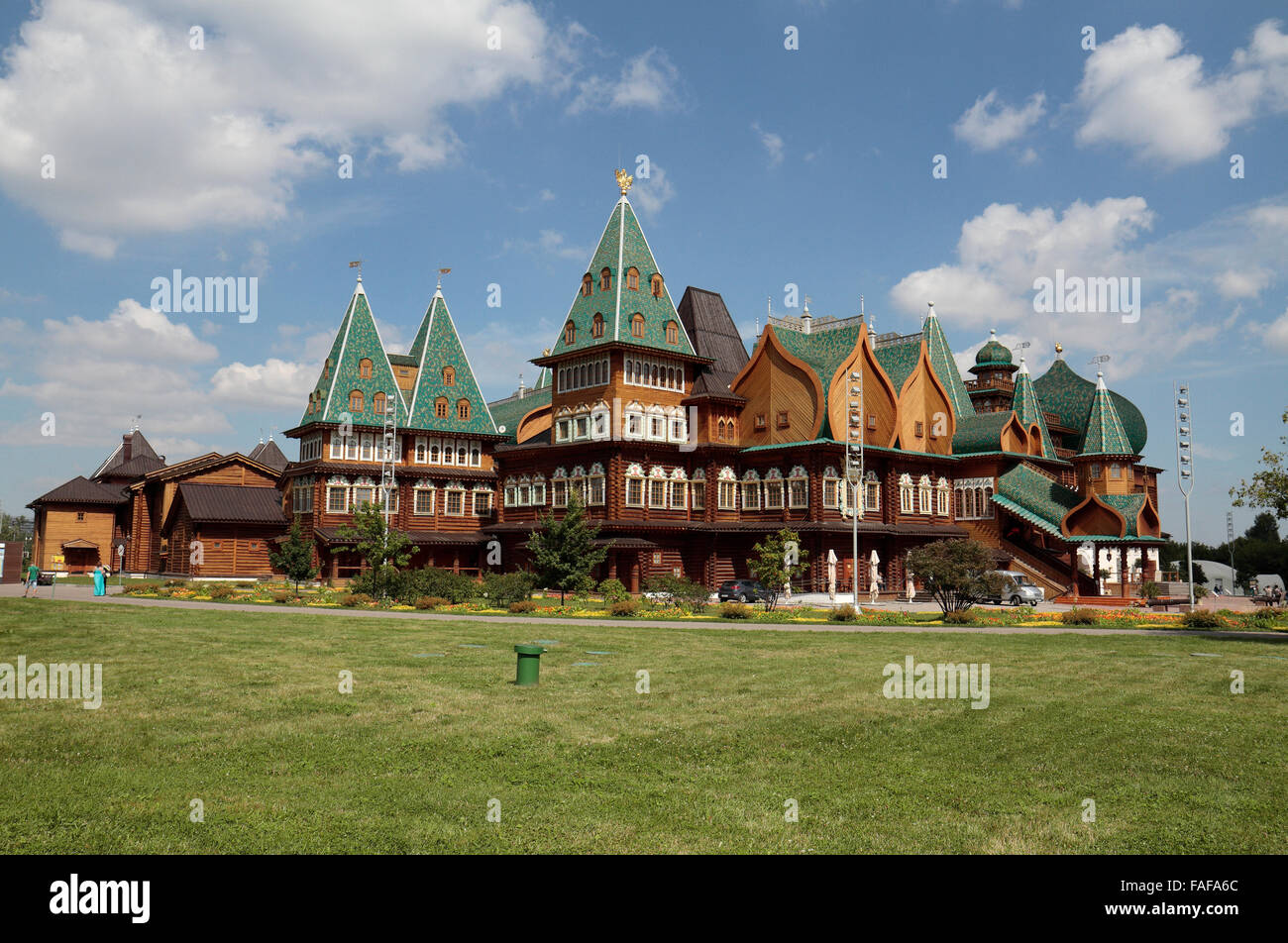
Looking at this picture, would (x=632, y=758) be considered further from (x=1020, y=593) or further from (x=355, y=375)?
(x=355, y=375)

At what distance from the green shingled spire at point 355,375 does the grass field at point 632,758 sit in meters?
43.2

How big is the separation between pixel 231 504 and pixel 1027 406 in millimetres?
56776

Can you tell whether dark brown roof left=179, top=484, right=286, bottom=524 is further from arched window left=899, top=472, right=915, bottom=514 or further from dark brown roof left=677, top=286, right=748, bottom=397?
arched window left=899, top=472, right=915, bottom=514

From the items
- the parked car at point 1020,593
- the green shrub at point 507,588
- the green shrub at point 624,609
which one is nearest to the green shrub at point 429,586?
the green shrub at point 507,588

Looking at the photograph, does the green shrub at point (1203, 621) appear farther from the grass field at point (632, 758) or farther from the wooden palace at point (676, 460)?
the wooden palace at point (676, 460)

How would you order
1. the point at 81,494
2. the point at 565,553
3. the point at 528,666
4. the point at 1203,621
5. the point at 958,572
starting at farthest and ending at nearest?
1. the point at 81,494
2. the point at 565,553
3. the point at 958,572
4. the point at 1203,621
5. the point at 528,666

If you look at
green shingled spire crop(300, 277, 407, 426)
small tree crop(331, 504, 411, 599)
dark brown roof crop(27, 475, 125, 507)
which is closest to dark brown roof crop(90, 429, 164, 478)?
dark brown roof crop(27, 475, 125, 507)

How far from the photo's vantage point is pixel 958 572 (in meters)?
32.2

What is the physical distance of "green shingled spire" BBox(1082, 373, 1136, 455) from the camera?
186ft
